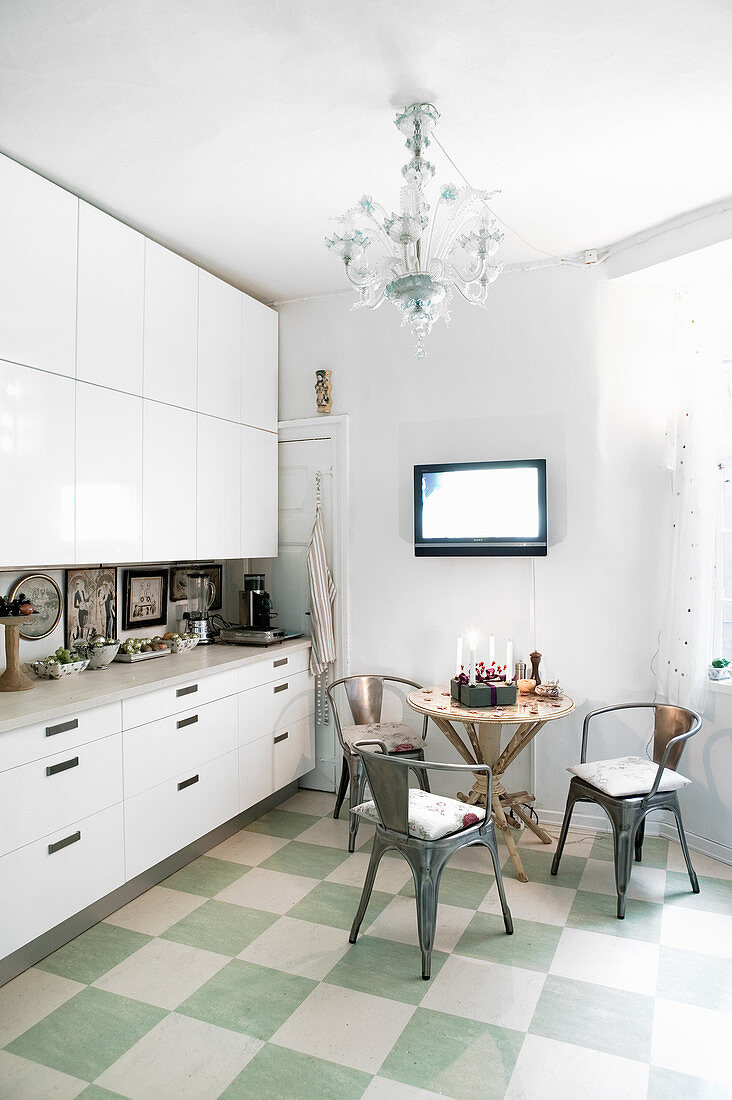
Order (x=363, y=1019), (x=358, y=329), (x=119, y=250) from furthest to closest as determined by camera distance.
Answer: (x=358, y=329) → (x=119, y=250) → (x=363, y=1019)

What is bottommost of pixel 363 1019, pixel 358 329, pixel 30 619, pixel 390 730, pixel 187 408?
pixel 363 1019

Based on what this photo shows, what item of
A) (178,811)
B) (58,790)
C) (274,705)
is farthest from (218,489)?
(58,790)

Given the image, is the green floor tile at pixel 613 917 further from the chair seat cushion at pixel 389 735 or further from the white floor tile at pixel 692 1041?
the chair seat cushion at pixel 389 735

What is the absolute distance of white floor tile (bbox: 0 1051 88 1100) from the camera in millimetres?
1915

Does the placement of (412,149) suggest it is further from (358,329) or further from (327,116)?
(358,329)

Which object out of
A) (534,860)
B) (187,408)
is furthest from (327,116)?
(534,860)

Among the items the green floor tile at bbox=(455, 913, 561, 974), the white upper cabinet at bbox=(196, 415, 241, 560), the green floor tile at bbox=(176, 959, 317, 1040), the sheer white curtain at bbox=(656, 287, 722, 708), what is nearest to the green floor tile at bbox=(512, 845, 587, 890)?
the green floor tile at bbox=(455, 913, 561, 974)

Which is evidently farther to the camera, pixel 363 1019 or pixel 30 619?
pixel 30 619

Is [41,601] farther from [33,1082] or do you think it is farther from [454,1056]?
[454,1056]

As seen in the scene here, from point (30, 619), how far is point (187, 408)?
1207 millimetres

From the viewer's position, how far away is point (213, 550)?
12.2 feet

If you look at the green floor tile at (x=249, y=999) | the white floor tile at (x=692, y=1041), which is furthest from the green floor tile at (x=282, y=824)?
the white floor tile at (x=692, y=1041)

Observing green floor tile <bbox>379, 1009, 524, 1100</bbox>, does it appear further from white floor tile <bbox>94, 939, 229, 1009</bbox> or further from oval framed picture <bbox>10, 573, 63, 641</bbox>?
oval framed picture <bbox>10, 573, 63, 641</bbox>

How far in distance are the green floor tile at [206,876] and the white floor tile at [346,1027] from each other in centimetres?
87
